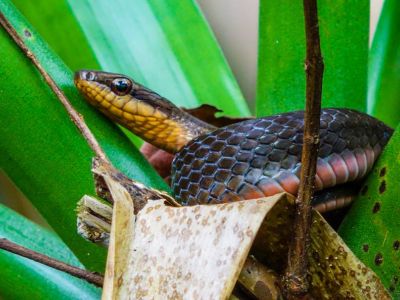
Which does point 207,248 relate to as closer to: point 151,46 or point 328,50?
point 328,50

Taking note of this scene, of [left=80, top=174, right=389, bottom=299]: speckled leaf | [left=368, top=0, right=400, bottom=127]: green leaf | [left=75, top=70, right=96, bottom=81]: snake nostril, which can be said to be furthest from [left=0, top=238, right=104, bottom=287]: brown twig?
[left=368, top=0, right=400, bottom=127]: green leaf

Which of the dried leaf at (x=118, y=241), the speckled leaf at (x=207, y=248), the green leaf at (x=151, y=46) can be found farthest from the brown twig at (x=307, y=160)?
the green leaf at (x=151, y=46)

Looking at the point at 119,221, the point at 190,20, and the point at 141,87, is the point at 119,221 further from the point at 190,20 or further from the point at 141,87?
the point at 190,20

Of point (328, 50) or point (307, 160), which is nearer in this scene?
point (307, 160)

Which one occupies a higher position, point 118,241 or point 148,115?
point 118,241

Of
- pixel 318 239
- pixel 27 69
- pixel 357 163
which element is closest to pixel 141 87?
pixel 27 69

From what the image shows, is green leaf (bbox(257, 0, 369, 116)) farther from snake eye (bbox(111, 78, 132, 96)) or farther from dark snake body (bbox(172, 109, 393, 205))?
snake eye (bbox(111, 78, 132, 96))

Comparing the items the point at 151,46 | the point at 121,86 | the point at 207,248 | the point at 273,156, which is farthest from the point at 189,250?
the point at 151,46
